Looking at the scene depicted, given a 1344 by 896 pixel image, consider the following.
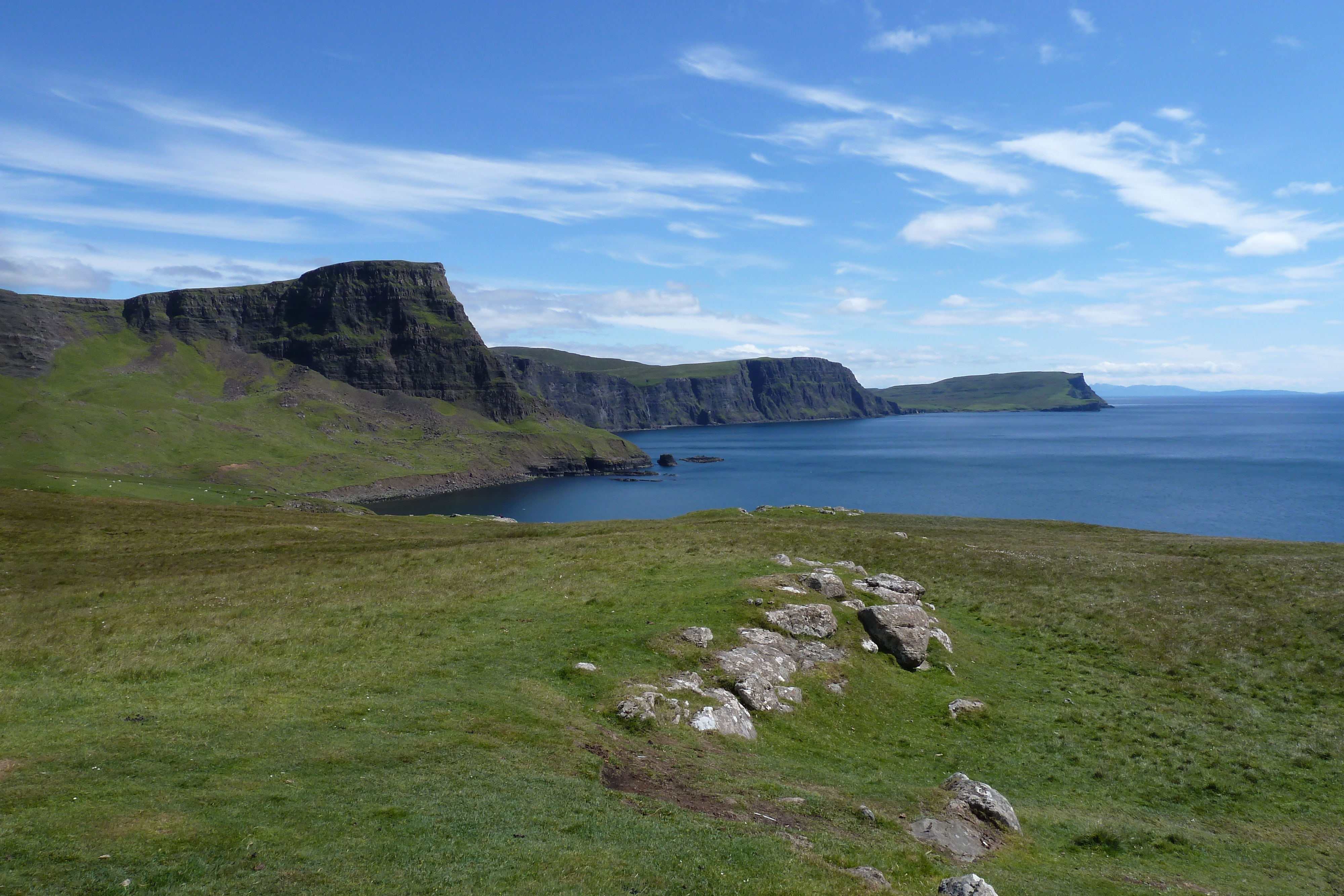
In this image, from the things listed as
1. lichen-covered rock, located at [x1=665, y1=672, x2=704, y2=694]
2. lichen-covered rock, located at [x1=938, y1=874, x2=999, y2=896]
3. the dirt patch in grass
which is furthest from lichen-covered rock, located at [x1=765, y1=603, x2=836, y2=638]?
lichen-covered rock, located at [x1=938, y1=874, x2=999, y2=896]

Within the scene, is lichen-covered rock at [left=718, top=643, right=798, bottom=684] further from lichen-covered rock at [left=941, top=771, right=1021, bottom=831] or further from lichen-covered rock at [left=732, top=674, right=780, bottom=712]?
lichen-covered rock at [left=941, top=771, right=1021, bottom=831]

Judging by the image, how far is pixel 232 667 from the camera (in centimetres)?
2642

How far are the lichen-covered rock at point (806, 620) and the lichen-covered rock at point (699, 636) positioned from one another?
4075 mm

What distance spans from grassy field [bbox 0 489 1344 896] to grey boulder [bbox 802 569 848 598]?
411 cm

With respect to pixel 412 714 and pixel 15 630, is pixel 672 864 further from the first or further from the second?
pixel 15 630

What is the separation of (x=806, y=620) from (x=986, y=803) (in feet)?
45.0

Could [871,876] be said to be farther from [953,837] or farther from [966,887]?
[953,837]

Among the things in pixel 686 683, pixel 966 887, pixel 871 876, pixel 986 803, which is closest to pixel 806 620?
pixel 686 683

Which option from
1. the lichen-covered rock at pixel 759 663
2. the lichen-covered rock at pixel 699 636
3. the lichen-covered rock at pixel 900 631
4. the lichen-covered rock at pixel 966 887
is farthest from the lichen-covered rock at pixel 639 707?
the lichen-covered rock at pixel 900 631

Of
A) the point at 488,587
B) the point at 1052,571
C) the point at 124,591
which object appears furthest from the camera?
the point at 1052,571

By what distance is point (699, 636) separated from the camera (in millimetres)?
31344

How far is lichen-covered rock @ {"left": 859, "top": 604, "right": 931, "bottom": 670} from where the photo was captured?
3459cm

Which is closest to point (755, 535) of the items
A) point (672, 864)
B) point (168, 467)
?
point (672, 864)

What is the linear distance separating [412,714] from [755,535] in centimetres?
4200
